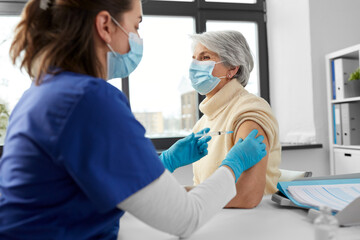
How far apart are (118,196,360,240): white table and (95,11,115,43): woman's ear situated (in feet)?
1.54

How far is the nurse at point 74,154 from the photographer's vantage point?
59cm

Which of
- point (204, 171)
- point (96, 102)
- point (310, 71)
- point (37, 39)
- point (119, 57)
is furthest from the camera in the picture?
point (310, 71)

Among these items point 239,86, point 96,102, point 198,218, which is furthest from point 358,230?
point 239,86

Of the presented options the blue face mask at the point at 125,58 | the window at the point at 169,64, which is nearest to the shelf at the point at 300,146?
the window at the point at 169,64

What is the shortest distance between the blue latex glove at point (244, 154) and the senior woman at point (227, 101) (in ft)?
0.57

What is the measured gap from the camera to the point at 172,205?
0.65 metres

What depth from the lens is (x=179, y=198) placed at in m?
0.66

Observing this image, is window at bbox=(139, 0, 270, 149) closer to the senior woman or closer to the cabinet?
the cabinet

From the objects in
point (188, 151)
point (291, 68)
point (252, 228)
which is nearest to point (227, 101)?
point (188, 151)

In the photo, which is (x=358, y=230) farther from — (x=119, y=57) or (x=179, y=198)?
(x=119, y=57)

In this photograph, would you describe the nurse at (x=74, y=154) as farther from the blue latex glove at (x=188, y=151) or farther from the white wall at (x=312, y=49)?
the white wall at (x=312, y=49)

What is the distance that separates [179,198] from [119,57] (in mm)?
434

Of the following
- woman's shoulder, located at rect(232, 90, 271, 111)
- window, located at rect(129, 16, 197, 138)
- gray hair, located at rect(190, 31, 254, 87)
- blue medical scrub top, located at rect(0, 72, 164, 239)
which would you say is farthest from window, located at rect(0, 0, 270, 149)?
blue medical scrub top, located at rect(0, 72, 164, 239)

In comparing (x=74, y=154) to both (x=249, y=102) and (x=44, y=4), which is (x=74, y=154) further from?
(x=249, y=102)
